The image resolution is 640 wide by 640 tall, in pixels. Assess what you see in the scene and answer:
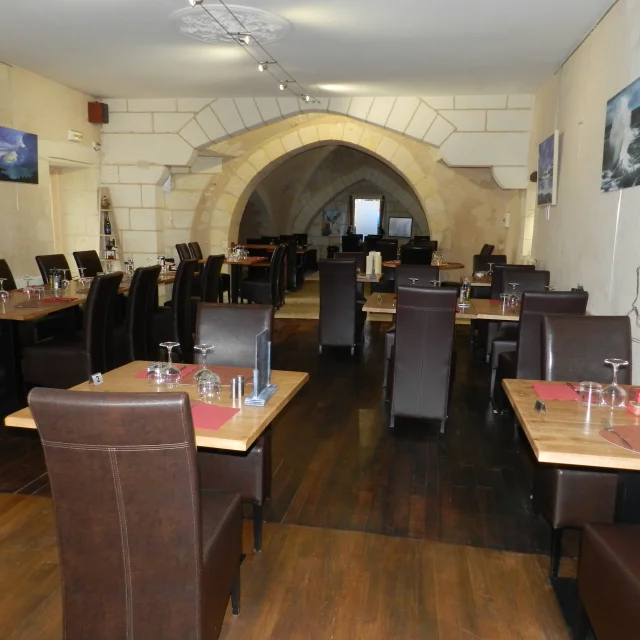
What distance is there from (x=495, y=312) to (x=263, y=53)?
3269mm

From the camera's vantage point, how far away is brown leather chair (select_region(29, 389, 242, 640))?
1.45m

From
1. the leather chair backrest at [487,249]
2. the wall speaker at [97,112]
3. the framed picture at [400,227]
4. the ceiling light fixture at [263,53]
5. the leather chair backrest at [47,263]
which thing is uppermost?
the ceiling light fixture at [263,53]

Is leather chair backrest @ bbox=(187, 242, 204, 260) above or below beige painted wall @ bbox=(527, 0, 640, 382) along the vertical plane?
below

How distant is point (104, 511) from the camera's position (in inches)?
61.9

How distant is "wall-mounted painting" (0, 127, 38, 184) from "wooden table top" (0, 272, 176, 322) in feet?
6.12

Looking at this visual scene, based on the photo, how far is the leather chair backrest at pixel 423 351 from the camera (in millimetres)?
3760

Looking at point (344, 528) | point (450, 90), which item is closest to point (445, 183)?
point (450, 90)

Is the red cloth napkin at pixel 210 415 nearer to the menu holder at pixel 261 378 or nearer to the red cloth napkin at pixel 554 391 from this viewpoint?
the menu holder at pixel 261 378

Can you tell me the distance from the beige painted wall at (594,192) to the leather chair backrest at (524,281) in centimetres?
20

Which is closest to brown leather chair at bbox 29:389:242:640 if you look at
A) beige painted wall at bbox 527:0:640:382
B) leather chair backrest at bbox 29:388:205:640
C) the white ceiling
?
leather chair backrest at bbox 29:388:205:640

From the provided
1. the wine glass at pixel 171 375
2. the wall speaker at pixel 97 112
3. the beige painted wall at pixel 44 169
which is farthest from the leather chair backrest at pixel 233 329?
the wall speaker at pixel 97 112

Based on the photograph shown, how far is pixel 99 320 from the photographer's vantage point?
4.07 meters

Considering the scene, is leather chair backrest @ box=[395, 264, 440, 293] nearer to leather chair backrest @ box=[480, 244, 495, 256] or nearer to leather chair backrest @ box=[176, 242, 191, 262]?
leather chair backrest @ box=[480, 244, 495, 256]

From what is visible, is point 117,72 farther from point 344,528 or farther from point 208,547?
point 208,547
